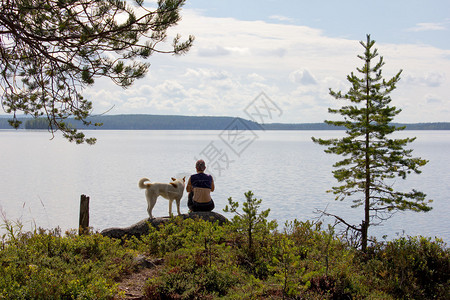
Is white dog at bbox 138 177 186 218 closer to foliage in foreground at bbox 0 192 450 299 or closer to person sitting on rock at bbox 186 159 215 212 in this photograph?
person sitting on rock at bbox 186 159 215 212

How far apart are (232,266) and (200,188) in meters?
5.02

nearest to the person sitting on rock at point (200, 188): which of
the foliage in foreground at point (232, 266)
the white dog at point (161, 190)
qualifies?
the white dog at point (161, 190)

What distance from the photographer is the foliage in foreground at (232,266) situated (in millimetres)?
6617

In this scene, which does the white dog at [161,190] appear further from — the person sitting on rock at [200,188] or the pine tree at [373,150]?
the pine tree at [373,150]

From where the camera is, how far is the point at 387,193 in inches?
540

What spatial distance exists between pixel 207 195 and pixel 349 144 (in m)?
4.96

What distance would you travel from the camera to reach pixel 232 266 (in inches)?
314

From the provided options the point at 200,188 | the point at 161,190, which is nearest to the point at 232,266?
the point at 200,188

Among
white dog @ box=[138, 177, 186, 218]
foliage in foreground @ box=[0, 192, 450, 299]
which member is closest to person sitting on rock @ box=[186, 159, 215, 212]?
white dog @ box=[138, 177, 186, 218]

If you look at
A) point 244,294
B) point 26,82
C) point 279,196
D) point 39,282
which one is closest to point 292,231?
point 244,294

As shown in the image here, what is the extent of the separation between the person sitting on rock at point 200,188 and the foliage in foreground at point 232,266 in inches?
88.8

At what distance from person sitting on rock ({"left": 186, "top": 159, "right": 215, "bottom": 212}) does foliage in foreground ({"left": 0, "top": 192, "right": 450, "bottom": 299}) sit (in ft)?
7.40

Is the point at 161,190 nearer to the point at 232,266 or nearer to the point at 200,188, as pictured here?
the point at 200,188

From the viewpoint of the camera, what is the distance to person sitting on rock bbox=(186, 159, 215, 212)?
499 inches
